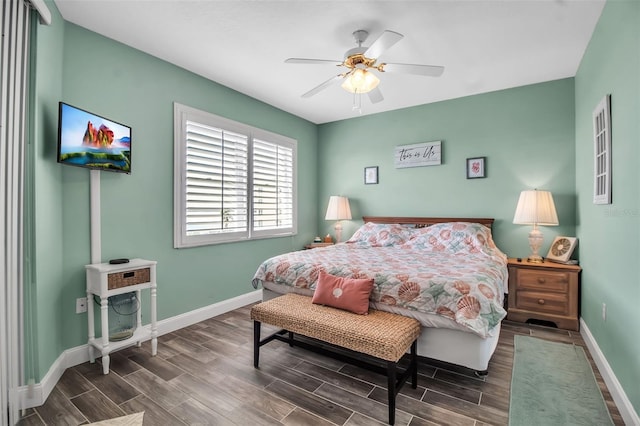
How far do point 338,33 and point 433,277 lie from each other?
215cm

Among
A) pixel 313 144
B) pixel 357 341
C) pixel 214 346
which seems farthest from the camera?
pixel 313 144

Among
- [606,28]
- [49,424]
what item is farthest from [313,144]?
[49,424]

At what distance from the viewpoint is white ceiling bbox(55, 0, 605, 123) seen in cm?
234

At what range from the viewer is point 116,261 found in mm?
2607

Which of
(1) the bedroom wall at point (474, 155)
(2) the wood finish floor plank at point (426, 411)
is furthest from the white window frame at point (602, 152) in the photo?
(2) the wood finish floor plank at point (426, 411)

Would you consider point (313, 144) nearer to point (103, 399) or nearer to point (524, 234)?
point (524, 234)

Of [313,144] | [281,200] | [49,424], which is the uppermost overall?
[313,144]

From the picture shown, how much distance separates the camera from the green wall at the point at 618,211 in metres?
1.75

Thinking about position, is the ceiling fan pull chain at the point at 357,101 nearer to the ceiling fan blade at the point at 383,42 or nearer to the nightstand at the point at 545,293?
the ceiling fan blade at the point at 383,42

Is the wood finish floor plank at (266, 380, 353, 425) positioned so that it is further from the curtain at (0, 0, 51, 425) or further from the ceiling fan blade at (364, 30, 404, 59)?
the ceiling fan blade at (364, 30, 404, 59)

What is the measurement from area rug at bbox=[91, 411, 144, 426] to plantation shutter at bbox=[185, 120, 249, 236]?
184cm

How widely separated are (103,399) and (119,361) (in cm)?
56

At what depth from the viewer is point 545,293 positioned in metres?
3.33

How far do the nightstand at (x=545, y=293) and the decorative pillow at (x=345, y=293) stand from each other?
2100 millimetres
